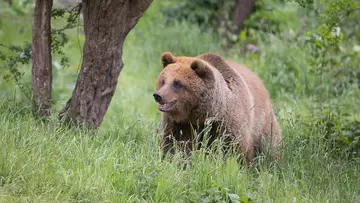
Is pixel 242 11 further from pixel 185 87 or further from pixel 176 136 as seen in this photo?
pixel 185 87

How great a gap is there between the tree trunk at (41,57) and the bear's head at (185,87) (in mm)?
1217

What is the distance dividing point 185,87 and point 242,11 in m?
7.05

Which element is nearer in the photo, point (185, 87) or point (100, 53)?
point (185, 87)

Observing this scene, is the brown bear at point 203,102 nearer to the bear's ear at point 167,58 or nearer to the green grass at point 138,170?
the bear's ear at point 167,58

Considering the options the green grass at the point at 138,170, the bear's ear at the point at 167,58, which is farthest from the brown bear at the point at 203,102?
the green grass at the point at 138,170

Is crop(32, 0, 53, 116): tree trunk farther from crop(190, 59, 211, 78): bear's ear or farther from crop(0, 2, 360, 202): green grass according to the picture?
crop(190, 59, 211, 78): bear's ear

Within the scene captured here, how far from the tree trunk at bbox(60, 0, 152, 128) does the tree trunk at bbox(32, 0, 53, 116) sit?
258 millimetres

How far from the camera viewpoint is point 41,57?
6.18 meters

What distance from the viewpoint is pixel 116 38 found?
599cm

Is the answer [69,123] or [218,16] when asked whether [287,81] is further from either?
[69,123]

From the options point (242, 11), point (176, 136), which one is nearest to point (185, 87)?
point (176, 136)

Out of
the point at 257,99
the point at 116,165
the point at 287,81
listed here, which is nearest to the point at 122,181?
the point at 116,165

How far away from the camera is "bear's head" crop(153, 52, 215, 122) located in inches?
225

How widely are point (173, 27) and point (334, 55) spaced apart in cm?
330
